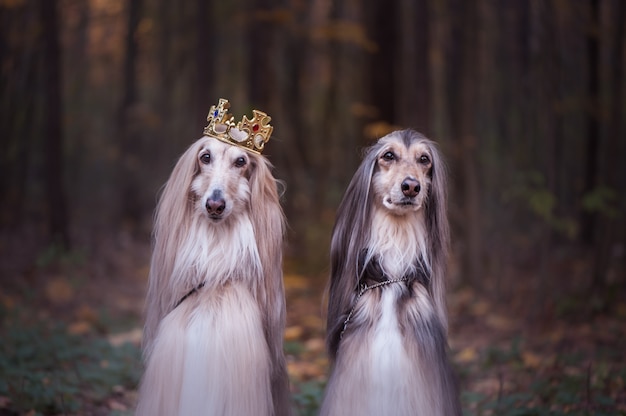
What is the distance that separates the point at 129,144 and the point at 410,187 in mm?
14197

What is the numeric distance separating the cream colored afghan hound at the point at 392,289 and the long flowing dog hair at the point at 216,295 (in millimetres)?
379

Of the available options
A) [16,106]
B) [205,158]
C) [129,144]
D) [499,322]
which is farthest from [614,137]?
[129,144]

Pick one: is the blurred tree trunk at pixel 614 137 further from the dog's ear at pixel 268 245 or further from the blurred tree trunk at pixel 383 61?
the dog's ear at pixel 268 245

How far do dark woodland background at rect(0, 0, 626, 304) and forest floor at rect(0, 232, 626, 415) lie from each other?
23.4 inches

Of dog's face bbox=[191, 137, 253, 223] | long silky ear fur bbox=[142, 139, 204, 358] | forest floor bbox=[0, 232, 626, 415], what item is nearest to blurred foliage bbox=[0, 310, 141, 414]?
forest floor bbox=[0, 232, 626, 415]

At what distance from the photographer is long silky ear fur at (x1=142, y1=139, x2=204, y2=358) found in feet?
13.4

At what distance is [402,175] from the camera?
3.97m

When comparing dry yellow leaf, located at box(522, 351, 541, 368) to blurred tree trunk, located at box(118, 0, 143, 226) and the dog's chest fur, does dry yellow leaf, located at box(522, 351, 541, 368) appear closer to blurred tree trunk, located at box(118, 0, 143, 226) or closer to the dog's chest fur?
the dog's chest fur

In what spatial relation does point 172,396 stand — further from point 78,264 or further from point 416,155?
point 78,264

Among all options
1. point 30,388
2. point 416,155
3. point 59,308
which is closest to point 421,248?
point 416,155

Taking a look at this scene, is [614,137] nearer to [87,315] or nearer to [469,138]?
[469,138]

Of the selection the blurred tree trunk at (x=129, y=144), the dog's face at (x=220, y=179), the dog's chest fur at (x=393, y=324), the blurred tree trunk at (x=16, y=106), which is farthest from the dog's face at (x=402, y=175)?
the blurred tree trunk at (x=129, y=144)

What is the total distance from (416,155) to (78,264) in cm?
798

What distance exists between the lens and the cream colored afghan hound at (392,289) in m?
3.79
